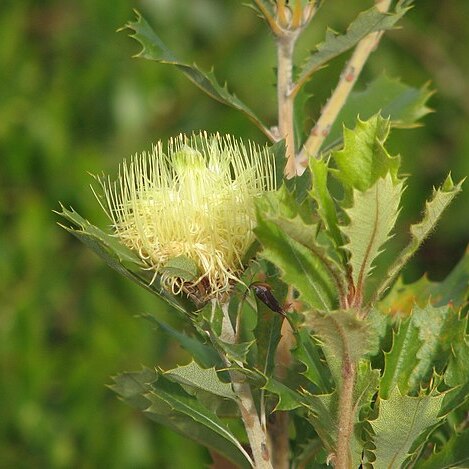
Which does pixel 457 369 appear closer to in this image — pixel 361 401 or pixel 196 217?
pixel 361 401

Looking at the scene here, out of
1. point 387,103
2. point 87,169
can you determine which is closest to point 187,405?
point 387,103

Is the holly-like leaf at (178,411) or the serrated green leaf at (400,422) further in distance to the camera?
the holly-like leaf at (178,411)

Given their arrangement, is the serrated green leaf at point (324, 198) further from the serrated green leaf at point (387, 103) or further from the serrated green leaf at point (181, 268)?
the serrated green leaf at point (387, 103)

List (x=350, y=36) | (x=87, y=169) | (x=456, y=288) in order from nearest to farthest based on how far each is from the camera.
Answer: (x=350, y=36) → (x=456, y=288) → (x=87, y=169)

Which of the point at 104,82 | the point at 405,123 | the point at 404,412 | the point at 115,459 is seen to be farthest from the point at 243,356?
the point at 104,82

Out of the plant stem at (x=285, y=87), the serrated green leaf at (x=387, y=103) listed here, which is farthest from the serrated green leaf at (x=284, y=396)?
the serrated green leaf at (x=387, y=103)

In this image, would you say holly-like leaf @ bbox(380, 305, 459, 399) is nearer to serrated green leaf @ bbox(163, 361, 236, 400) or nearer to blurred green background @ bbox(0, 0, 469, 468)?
serrated green leaf @ bbox(163, 361, 236, 400)

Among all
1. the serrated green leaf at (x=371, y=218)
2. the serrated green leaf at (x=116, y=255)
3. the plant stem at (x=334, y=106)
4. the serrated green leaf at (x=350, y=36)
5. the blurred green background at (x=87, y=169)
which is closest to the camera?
the serrated green leaf at (x=371, y=218)

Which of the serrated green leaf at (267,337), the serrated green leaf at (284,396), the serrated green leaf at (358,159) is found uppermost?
the serrated green leaf at (358,159)

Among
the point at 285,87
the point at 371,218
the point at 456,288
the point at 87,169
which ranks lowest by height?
the point at 371,218
